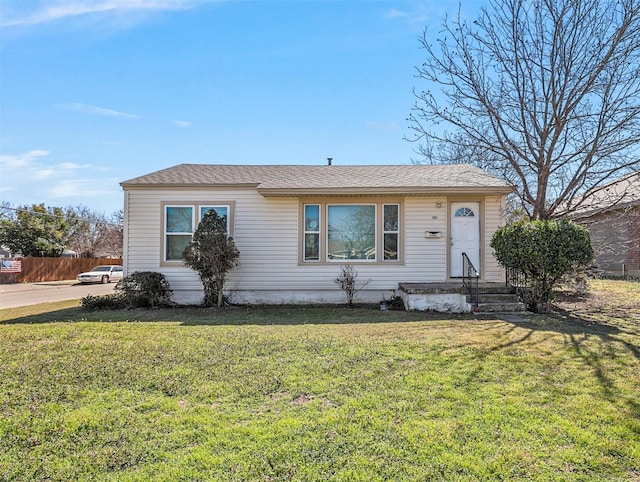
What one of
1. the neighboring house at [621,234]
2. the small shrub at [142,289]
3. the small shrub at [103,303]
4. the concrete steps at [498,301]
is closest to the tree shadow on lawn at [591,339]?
the concrete steps at [498,301]

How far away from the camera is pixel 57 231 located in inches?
1262

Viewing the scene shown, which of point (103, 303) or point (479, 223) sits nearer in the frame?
point (103, 303)

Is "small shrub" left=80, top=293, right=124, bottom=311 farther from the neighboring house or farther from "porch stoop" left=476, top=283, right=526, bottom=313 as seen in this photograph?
the neighboring house

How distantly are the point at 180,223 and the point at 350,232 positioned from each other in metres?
4.57

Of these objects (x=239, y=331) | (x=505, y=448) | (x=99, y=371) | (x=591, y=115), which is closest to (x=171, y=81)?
(x=239, y=331)

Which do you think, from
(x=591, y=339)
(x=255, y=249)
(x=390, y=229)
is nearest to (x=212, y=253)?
(x=255, y=249)

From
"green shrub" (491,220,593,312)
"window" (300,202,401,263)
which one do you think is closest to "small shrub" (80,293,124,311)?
"window" (300,202,401,263)

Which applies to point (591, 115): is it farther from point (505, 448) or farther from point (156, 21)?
point (156, 21)

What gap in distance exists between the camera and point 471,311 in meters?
9.09

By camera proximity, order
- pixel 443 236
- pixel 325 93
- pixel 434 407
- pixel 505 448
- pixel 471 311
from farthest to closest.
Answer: pixel 325 93 < pixel 443 236 < pixel 471 311 < pixel 434 407 < pixel 505 448

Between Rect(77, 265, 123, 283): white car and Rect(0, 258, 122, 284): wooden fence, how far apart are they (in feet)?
10.7

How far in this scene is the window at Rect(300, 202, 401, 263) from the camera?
10.9 m

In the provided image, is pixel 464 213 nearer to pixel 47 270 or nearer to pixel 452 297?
pixel 452 297

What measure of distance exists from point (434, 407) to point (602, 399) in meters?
1.60
